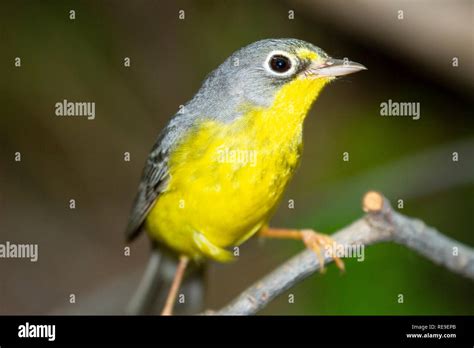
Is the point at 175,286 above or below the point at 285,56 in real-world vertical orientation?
below

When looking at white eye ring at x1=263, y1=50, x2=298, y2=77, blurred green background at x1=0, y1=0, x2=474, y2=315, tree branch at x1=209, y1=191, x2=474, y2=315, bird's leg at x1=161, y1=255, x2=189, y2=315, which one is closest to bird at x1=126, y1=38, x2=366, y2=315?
white eye ring at x1=263, y1=50, x2=298, y2=77

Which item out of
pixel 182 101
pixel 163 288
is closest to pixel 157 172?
pixel 163 288

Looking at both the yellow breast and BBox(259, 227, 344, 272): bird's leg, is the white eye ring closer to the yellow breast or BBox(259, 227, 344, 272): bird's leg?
the yellow breast

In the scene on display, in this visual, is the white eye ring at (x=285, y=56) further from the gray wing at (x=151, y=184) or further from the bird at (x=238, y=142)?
the gray wing at (x=151, y=184)

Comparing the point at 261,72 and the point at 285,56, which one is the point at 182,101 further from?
the point at 285,56

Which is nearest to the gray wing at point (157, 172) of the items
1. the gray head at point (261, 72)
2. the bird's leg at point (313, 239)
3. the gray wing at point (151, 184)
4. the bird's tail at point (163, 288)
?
the gray wing at point (151, 184)

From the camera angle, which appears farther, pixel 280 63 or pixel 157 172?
pixel 157 172

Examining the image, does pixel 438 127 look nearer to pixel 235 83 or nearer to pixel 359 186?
pixel 359 186
